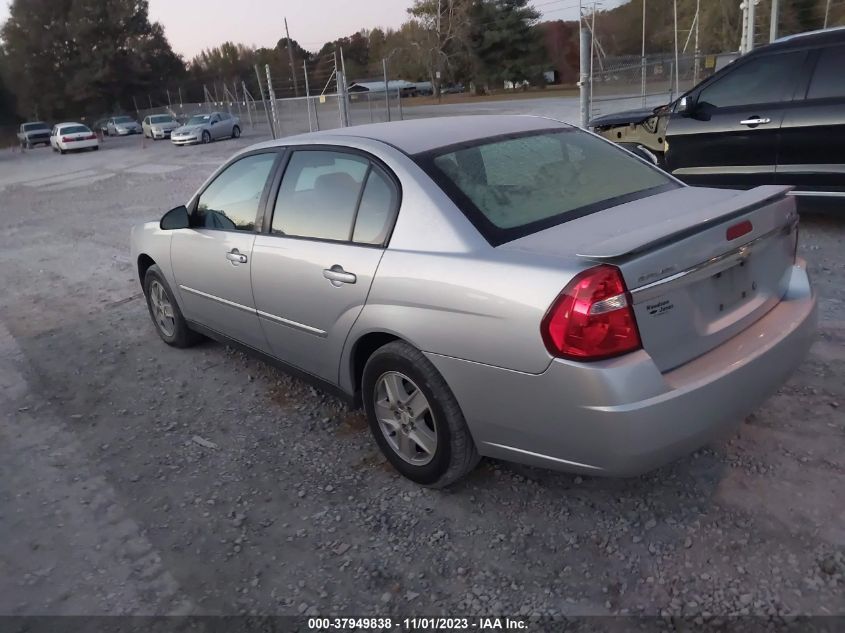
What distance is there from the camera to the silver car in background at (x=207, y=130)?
3167cm

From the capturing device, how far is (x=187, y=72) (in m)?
70.6

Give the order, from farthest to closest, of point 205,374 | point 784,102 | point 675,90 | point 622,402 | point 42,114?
point 42,114
point 675,90
point 784,102
point 205,374
point 622,402

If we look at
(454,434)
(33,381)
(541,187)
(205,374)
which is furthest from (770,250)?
(33,381)

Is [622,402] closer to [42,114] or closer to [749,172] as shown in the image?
[749,172]

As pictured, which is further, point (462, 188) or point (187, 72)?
point (187, 72)

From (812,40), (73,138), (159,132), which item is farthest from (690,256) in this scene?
(159,132)

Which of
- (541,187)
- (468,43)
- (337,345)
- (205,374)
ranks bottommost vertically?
(205,374)

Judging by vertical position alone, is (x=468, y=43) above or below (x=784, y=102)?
above

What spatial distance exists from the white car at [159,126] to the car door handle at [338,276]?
40001 mm

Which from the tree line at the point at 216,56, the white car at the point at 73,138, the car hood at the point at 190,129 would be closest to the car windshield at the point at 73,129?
the white car at the point at 73,138

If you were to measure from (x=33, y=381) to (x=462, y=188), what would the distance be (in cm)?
368

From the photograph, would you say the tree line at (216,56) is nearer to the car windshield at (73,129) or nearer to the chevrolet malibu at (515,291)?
the car windshield at (73,129)

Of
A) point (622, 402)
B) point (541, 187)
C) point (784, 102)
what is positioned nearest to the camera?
point (622, 402)

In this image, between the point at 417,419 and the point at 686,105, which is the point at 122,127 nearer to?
the point at 686,105
